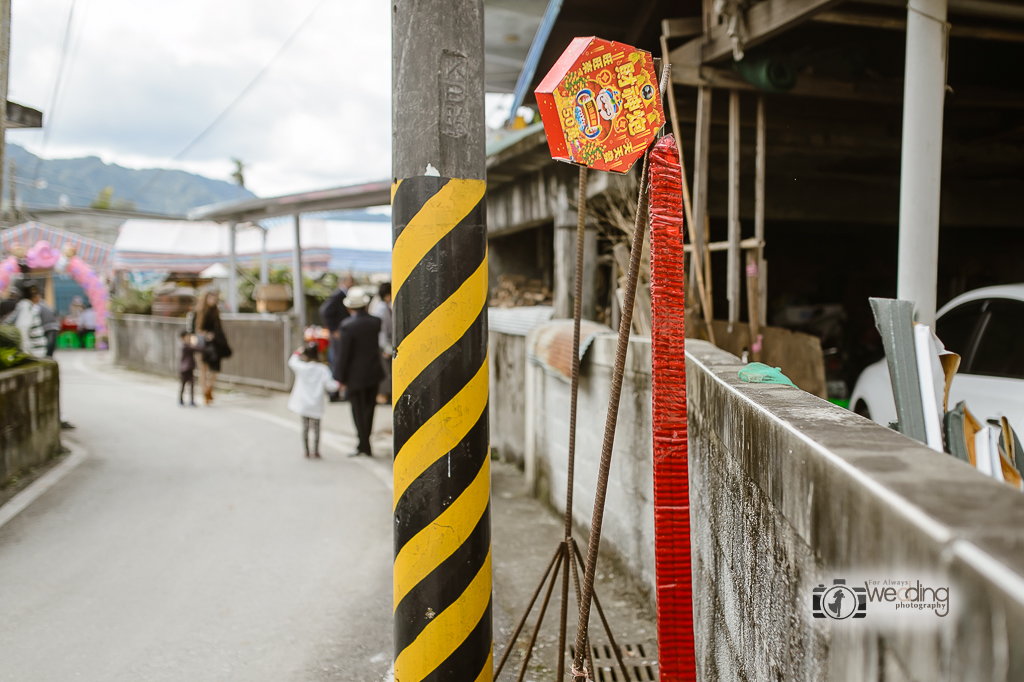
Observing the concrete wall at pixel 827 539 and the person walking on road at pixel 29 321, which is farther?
the person walking on road at pixel 29 321

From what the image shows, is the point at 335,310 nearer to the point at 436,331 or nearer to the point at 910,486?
the point at 436,331

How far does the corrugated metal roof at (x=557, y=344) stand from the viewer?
16.7 ft

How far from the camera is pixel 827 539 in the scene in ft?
4.63

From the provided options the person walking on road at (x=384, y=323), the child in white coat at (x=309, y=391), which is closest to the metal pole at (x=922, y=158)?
the child in white coat at (x=309, y=391)

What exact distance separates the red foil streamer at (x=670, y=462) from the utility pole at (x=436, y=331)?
0.83 m

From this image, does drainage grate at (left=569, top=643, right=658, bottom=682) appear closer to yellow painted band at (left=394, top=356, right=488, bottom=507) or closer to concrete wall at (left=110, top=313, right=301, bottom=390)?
yellow painted band at (left=394, top=356, right=488, bottom=507)

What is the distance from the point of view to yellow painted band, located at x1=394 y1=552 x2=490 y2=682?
96.0 inches

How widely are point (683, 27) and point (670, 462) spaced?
15.9ft

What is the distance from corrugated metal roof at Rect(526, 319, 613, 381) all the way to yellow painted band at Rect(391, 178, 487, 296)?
2.53 m

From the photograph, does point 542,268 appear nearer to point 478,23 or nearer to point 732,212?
point 732,212

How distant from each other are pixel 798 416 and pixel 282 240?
25.8 meters

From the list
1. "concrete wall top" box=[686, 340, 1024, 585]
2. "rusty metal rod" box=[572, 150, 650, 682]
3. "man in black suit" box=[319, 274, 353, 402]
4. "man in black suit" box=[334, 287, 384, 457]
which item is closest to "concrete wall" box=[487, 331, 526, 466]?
"man in black suit" box=[334, 287, 384, 457]
